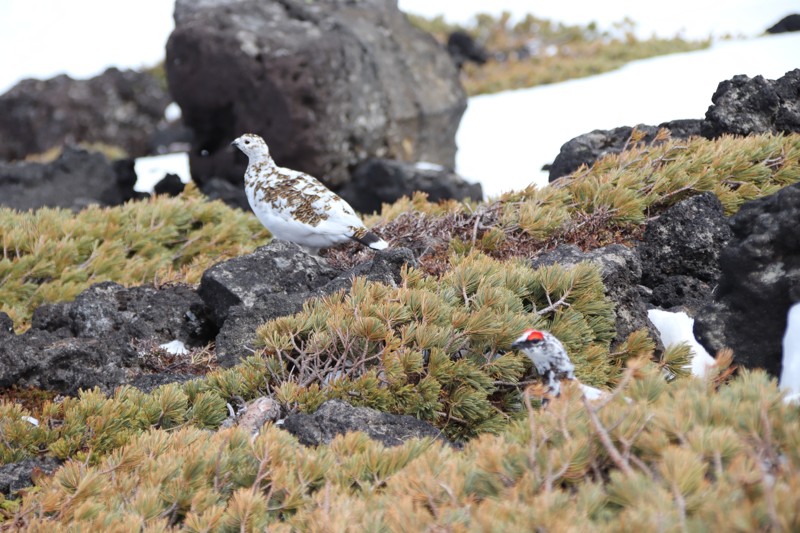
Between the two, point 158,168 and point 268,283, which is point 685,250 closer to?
point 268,283

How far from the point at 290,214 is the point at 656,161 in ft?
8.57

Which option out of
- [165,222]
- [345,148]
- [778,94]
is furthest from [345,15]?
[778,94]

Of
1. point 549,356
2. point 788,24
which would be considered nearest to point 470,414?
point 549,356

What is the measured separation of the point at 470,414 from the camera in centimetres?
370

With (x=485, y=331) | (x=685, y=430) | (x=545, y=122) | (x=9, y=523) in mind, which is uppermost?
(x=685, y=430)

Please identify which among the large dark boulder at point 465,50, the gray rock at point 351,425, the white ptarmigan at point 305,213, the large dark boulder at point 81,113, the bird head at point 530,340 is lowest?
the large dark boulder at point 81,113

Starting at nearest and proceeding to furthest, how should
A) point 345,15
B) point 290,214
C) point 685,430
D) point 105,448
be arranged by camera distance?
1. point 685,430
2. point 105,448
3. point 290,214
4. point 345,15

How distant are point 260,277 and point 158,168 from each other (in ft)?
42.3

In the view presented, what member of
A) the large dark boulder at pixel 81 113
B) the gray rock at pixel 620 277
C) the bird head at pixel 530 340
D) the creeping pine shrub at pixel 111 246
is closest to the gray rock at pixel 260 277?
the creeping pine shrub at pixel 111 246

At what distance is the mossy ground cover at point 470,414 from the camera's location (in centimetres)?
226

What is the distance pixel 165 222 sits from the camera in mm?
8086

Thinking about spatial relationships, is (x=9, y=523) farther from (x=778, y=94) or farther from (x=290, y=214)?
(x=778, y=94)

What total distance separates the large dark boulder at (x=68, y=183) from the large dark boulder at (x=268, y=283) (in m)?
7.16

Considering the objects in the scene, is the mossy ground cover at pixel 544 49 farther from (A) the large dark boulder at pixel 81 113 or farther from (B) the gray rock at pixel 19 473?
(B) the gray rock at pixel 19 473
